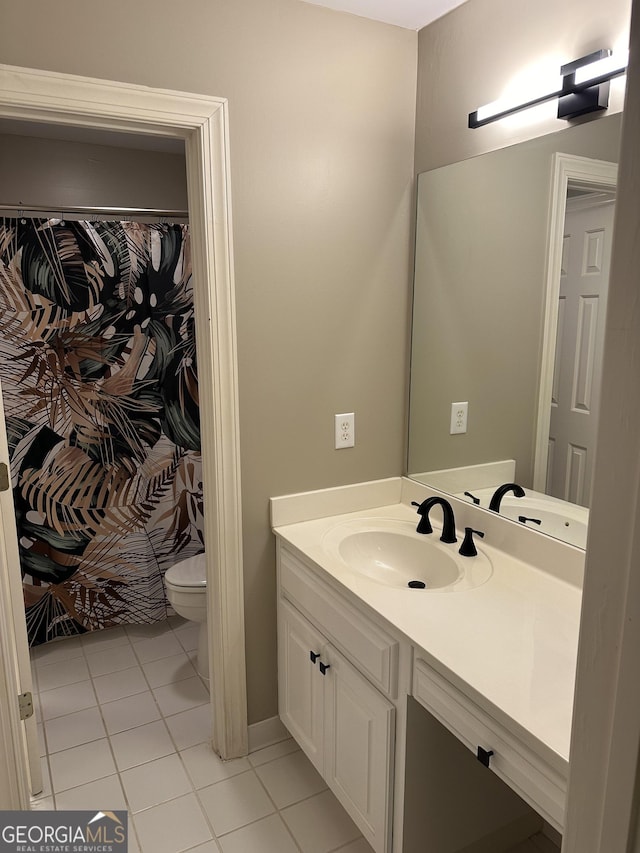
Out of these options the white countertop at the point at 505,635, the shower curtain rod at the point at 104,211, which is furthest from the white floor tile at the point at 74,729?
the shower curtain rod at the point at 104,211

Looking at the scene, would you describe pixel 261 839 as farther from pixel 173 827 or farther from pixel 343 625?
pixel 343 625

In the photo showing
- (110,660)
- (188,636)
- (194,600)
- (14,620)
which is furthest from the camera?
(188,636)

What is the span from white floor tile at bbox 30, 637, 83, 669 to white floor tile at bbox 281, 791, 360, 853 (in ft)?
4.39

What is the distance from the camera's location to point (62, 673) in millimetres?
2619

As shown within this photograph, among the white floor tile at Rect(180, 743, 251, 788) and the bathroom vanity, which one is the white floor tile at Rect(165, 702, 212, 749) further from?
the bathroom vanity

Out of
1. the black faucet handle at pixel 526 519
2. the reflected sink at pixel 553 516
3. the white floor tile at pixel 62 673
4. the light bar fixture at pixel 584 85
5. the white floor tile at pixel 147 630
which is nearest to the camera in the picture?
the light bar fixture at pixel 584 85

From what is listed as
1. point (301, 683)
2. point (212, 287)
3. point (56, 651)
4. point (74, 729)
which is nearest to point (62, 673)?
point (56, 651)

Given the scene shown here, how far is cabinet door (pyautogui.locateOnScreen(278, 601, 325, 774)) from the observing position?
73.7 inches

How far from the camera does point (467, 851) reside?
1.68m

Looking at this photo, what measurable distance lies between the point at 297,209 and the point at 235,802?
75.1 inches

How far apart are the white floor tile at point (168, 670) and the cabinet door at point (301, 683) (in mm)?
619

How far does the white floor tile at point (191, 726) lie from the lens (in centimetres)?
222

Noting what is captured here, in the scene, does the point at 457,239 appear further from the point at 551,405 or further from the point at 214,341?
the point at 214,341

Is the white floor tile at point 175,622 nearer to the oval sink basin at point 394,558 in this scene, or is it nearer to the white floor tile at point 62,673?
the white floor tile at point 62,673
